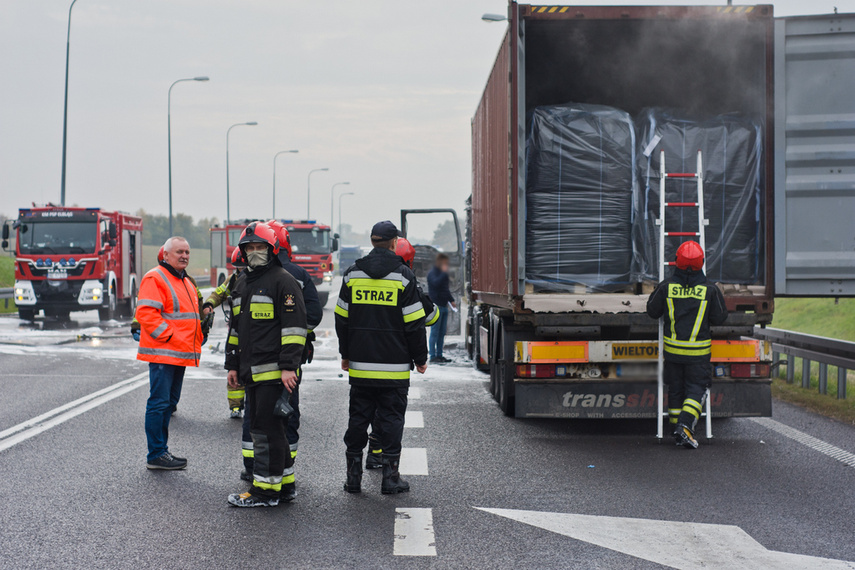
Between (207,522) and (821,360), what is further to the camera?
(821,360)

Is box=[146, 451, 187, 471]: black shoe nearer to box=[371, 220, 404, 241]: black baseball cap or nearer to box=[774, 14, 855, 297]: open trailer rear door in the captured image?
box=[371, 220, 404, 241]: black baseball cap

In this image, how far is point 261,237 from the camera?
5.76 metres

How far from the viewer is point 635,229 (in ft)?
27.3

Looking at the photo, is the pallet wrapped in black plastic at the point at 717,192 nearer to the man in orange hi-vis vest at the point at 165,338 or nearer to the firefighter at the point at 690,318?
the firefighter at the point at 690,318

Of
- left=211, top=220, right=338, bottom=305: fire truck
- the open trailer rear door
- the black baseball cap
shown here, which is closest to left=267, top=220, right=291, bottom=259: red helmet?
the black baseball cap

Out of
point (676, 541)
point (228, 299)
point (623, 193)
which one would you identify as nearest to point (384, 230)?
point (228, 299)

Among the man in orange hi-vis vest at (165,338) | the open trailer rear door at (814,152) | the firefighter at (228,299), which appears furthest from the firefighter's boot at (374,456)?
the open trailer rear door at (814,152)

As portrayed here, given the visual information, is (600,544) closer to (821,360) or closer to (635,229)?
(635,229)

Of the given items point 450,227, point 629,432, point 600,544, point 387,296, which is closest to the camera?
point 600,544

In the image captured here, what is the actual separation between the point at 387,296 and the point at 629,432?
3.32m

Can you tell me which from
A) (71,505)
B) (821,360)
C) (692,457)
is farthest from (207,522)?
(821,360)

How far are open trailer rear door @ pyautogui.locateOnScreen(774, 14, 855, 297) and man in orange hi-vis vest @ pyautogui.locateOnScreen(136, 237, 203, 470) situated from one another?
4.73 m

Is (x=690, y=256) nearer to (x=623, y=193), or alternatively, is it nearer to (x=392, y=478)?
(x=623, y=193)

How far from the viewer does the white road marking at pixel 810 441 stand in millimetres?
7109
